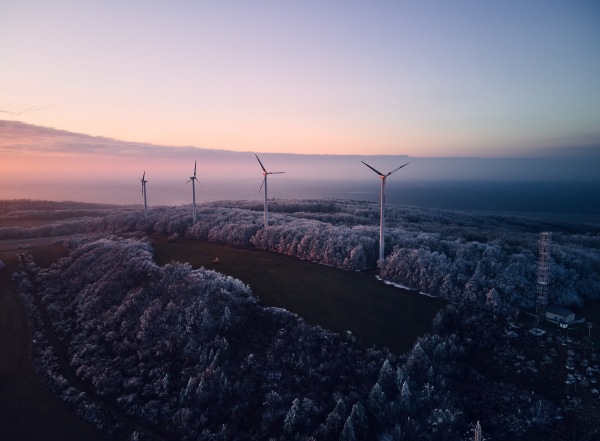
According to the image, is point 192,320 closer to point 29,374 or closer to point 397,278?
point 29,374

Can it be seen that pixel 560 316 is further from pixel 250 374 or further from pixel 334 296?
pixel 250 374

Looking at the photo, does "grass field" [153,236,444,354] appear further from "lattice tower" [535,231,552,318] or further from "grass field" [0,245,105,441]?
"grass field" [0,245,105,441]

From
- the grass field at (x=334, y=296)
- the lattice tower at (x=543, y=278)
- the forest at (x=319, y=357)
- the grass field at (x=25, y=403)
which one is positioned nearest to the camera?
the forest at (x=319, y=357)

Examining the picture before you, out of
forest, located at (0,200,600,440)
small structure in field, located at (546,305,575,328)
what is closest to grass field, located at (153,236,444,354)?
forest, located at (0,200,600,440)

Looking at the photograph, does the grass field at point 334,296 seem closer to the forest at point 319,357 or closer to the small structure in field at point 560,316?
the forest at point 319,357

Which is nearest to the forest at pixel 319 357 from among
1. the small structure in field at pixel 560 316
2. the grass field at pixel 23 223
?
the small structure in field at pixel 560 316

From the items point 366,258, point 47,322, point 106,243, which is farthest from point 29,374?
point 366,258
